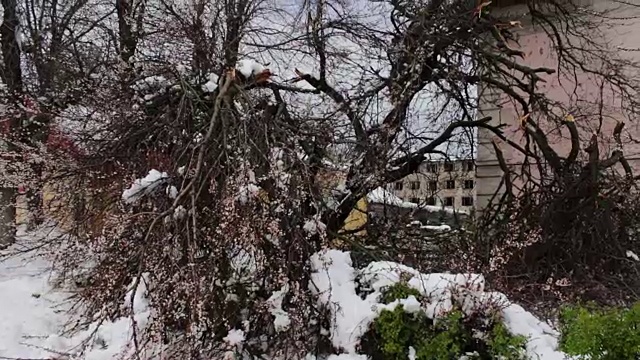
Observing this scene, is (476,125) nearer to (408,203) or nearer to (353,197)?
(408,203)

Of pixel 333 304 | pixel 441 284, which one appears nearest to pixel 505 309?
pixel 441 284

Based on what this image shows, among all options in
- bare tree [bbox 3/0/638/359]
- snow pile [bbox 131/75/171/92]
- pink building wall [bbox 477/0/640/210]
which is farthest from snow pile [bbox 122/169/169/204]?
pink building wall [bbox 477/0/640/210]

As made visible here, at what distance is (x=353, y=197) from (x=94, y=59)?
503cm

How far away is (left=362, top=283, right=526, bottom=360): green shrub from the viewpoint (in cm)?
438

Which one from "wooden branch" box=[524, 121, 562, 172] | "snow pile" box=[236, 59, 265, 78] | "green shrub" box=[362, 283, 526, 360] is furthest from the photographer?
"wooden branch" box=[524, 121, 562, 172]

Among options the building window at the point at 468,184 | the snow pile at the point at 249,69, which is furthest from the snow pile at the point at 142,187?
the building window at the point at 468,184

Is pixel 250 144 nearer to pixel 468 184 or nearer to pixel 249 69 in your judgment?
pixel 249 69

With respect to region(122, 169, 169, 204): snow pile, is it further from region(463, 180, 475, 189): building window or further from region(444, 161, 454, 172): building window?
region(463, 180, 475, 189): building window

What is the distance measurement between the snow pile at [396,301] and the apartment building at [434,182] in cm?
360

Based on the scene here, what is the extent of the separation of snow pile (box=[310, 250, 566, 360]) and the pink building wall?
4.82m

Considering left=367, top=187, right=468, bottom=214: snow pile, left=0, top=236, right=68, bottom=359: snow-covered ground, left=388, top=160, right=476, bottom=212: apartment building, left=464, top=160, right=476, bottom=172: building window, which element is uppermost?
left=464, top=160, right=476, bottom=172: building window

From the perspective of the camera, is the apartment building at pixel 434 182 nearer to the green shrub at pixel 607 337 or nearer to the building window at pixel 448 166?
the building window at pixel 448 166

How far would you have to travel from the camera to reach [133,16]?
9922 mm

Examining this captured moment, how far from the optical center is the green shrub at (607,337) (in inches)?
140
